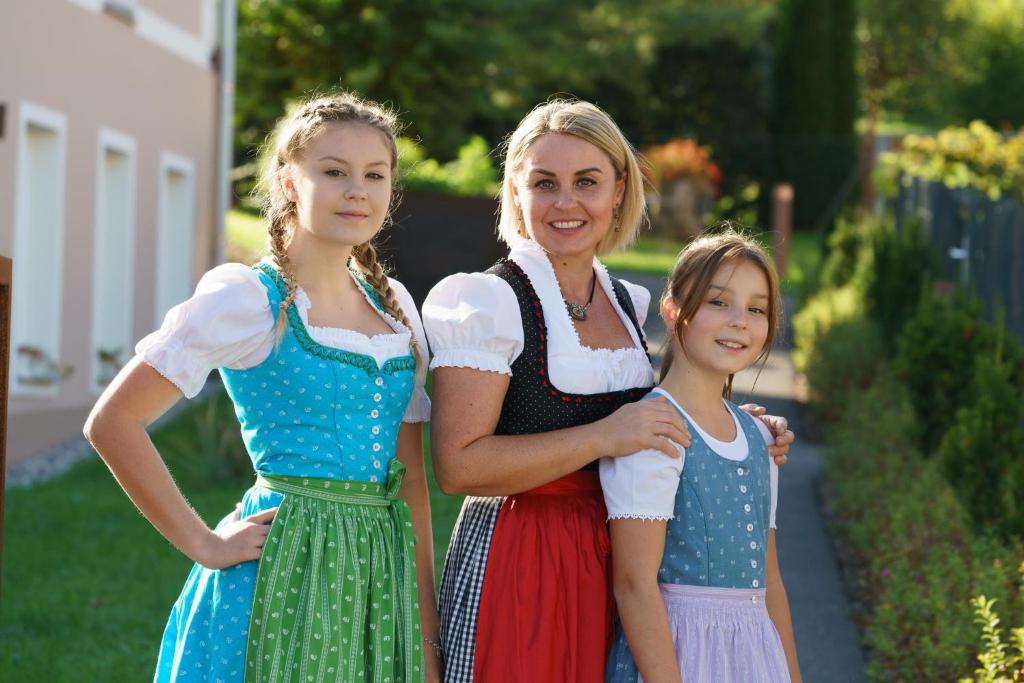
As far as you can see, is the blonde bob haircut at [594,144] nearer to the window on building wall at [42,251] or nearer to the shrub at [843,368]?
the shrub at [843,368]

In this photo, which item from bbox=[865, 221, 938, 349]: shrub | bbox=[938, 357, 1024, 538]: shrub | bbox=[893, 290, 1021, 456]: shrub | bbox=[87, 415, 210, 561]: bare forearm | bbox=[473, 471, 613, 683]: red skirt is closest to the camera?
bbox=[87, 415, 210, 561]: bare forearm

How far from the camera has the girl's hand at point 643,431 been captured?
2746 millimetres

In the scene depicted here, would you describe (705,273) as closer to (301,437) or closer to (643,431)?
(643,431)

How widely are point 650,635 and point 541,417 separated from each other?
1.49ft

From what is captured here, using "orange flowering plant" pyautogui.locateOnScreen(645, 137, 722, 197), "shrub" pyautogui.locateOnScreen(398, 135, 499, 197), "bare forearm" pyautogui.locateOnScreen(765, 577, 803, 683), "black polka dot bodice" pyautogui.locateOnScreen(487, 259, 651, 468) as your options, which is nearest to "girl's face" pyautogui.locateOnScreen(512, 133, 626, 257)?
"black polka dot bodice" pyautogui.locateOnScreen(487, 259, 651, 468)

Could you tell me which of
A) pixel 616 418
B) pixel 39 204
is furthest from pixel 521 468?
pixel 39 204

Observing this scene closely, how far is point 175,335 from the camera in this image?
2.58 meters

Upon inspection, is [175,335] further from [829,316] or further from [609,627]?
[829,316]

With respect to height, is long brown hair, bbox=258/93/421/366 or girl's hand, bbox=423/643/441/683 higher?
long brown hair, bbox=258/93/421/366

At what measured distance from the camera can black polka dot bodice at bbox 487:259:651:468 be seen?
9.36 ft

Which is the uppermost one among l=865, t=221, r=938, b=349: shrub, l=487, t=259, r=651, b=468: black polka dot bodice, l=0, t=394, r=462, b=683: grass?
l=865, t=221, r=938, b=349: shrub

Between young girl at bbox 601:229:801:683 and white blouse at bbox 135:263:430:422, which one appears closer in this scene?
white blouse at bbox 135:263:430:422

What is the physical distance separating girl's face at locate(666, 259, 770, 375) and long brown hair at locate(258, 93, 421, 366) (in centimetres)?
55

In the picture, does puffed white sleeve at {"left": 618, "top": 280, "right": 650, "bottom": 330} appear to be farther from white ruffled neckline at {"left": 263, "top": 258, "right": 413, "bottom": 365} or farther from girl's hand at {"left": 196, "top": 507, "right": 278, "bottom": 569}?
girl's hand at {"left": 196, "top": 507, "right": 278, "bottom": 569}
